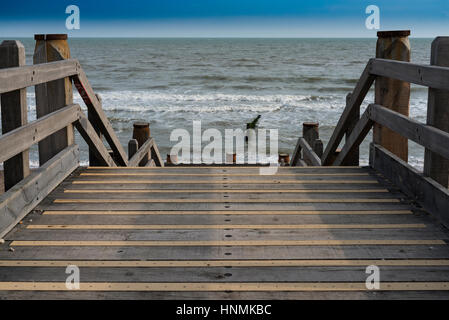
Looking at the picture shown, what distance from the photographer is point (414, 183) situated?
414cm

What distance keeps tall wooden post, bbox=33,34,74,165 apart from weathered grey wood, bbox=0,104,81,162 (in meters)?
0.14

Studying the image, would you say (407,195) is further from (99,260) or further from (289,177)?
(99,260)

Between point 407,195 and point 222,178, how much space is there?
170 cm

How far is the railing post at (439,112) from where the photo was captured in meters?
3.69

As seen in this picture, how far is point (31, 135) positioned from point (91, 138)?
5.69 ft

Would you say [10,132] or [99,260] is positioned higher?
[10,132]

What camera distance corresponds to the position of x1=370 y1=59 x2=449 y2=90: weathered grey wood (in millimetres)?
3428

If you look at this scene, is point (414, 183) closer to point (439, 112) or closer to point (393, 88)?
point (439, 112)

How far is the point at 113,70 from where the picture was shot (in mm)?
50312

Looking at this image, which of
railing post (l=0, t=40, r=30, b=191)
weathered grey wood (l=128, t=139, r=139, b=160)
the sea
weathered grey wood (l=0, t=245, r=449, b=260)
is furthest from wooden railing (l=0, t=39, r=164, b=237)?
the sea

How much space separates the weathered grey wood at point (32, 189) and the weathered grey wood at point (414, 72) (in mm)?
2897
